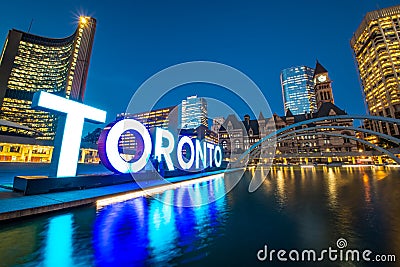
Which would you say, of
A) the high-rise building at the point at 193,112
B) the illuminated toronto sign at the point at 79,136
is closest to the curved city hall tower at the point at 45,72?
the illuminated toronto sign at the point at 79,136

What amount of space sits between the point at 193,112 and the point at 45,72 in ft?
406

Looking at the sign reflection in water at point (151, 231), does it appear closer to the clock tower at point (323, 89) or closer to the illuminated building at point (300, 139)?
the illuminated building at point (300, 139)

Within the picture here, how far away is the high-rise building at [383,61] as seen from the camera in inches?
3322

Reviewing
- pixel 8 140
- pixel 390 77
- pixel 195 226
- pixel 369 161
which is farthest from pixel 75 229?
pixel 390 77

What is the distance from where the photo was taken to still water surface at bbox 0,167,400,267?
3.80 m

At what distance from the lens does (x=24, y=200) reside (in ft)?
25.1

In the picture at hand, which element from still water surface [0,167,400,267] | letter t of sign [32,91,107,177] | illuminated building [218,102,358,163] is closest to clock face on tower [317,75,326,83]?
illuminated building [218,102,358,163]

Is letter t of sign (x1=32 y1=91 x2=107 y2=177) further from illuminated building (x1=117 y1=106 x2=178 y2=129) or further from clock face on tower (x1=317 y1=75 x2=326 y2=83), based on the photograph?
illuminated building (x1=117 y1=106 x2=178 y2=129)

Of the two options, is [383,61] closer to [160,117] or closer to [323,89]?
[323,89]

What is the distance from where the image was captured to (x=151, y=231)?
17.4 feet

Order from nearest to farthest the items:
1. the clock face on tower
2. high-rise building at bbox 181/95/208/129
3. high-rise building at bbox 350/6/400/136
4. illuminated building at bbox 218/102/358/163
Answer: illuminated building at bbox 218/102/358/163, high-rise building at bbox 350/6/400/136, the clock face on tower, high-rise building at bbox 181/95/208/129

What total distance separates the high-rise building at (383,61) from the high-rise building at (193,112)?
12746cm

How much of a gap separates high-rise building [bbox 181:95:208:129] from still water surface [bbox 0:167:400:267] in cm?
17484

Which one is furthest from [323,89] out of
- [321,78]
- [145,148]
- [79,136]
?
[79,136]
